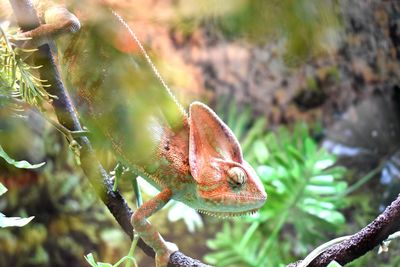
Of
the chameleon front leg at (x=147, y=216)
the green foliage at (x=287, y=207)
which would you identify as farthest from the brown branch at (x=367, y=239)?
the green foliage at (x=287, y=207)

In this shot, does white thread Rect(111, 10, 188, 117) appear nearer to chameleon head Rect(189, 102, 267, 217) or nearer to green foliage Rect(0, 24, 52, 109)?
chameleon head Rect(189, 102, 267, 217)

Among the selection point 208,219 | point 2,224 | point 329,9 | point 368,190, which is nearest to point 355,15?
point 329,9

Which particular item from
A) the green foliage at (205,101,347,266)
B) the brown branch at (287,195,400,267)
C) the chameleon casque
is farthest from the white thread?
the green foliage at (205,101,347,266)

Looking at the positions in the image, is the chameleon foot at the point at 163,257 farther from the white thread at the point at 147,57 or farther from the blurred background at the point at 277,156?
the blurred background at the point at 277,156

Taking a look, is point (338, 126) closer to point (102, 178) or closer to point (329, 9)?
point (329, 9)

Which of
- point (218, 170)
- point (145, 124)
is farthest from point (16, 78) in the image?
point (218, 170)
